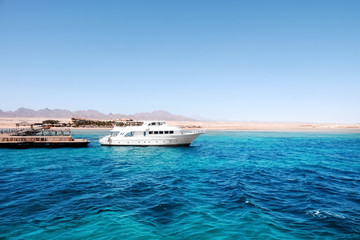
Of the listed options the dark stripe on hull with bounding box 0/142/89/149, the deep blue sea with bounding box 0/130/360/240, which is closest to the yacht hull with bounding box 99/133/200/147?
the dark stripe on hull with bounding box 0/142/89/149

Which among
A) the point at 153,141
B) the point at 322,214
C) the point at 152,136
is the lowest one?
the point at 322,214

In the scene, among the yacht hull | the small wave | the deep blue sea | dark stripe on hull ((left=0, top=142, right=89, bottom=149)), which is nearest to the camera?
the deep blue sea

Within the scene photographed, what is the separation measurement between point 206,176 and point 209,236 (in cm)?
1033

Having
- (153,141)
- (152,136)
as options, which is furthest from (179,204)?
(153,141)

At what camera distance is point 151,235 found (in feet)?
28.9

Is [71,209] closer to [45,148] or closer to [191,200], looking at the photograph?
[191,200]

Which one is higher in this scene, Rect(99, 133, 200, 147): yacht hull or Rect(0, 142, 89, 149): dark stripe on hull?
Rect(99, 133, 200, 147): yacht hull

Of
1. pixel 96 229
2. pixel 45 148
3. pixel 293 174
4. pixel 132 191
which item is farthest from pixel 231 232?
pixel 45 148

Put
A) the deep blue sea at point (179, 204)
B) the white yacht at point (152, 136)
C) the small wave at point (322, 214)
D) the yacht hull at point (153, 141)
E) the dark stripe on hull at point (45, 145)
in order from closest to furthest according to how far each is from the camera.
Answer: the deep blue sea at point (179, 204) < the small wave at point (322, 214) < the white yacht at point (152, 136) < the yacht hull at point (153, 141) < the dark stripe on hull at point (45, 145)

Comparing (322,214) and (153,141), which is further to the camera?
(153,141)

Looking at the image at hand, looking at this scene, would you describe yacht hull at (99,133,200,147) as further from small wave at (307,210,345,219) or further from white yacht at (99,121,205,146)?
small wave at (307,210,345,219)

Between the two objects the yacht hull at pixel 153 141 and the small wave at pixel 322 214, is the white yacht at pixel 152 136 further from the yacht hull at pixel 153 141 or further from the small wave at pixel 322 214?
the small wave at pixel 322 214

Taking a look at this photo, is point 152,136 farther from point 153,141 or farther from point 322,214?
point 322,214

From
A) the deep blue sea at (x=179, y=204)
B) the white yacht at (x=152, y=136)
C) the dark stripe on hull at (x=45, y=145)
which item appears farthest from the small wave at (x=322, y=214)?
the dark stripe on hull at (x=45, y=145)
